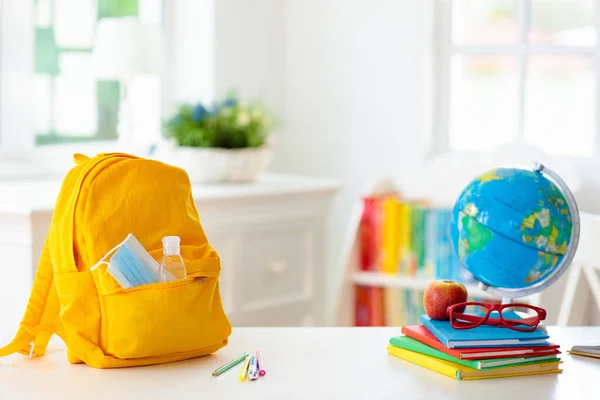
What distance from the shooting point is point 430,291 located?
148 centimetres

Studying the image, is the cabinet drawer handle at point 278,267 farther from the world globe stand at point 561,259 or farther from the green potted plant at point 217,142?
the world globe stand at point 561,259

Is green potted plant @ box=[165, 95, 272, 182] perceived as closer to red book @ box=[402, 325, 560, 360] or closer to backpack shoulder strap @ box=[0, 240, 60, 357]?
backpack shoulder strap @ box=[0, 240, 60, 357]

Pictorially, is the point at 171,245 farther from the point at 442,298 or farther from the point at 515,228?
the point at 515,228

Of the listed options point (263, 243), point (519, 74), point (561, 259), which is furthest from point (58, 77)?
point (561, 259)

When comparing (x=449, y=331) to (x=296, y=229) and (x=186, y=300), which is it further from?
(x=296, y=229)

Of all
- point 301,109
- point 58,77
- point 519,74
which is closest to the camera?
point 58,77

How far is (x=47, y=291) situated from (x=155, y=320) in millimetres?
199

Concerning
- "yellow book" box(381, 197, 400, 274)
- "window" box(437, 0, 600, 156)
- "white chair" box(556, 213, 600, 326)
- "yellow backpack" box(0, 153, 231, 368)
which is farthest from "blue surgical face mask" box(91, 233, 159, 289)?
"window" box(437, 0, 600, 156)

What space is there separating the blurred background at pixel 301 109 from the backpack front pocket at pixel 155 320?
1024mm

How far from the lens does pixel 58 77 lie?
3.16m

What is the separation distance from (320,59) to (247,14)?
35 centimetres

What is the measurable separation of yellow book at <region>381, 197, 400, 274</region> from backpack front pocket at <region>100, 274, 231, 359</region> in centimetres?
163

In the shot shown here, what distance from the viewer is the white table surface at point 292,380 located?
129 cm

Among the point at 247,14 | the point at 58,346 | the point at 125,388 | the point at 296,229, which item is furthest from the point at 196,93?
the point at 125,388
